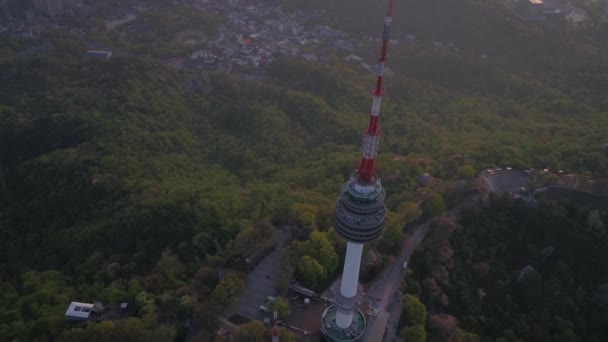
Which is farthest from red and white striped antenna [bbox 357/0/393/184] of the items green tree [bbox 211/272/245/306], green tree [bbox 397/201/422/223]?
green tree [bbox 211/272/245/306]

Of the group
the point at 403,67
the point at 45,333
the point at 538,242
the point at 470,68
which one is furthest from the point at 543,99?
the point at 45,333

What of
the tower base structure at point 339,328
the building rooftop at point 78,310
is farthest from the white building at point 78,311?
the tower base structure at point 339,328

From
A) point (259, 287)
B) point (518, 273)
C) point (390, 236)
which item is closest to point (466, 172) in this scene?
point (518, 273)

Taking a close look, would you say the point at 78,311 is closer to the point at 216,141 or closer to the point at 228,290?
the point at 228,290

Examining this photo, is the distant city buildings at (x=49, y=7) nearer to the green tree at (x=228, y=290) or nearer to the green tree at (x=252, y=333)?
the green tree at (x=228, y=290)

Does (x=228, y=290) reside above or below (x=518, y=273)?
above

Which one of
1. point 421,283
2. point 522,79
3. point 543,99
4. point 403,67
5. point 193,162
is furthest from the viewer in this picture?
point 403,67

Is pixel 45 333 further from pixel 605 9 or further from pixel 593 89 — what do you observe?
pixel 605 9
